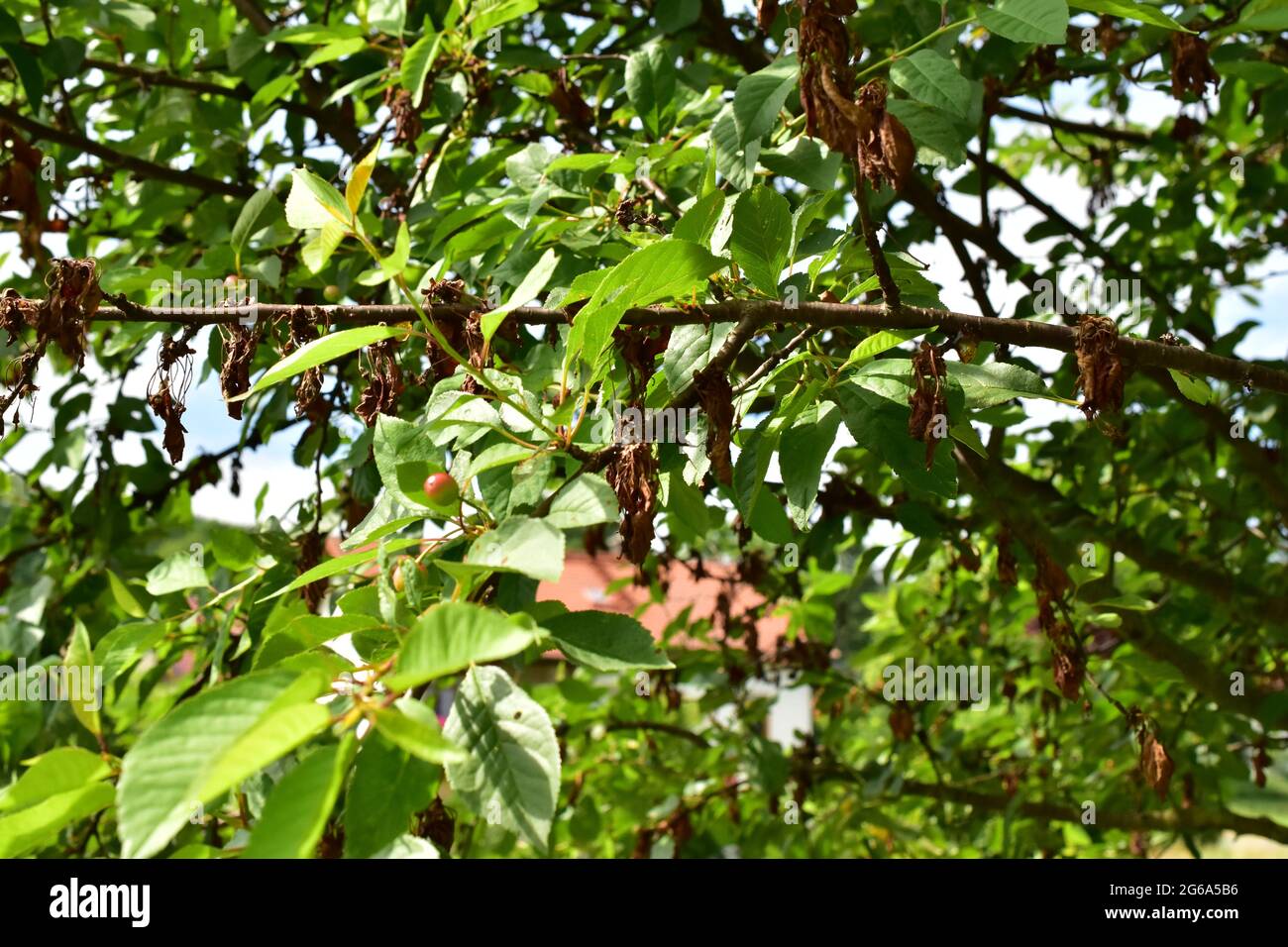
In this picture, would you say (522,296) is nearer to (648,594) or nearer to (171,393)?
(171,393)

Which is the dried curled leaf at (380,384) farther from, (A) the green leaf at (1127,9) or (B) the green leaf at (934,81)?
(A) the green leaf at (1127,9)

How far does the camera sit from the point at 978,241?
2.48 m

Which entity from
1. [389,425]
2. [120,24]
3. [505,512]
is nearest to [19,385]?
[389,425]

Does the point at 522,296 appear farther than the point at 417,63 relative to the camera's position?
No

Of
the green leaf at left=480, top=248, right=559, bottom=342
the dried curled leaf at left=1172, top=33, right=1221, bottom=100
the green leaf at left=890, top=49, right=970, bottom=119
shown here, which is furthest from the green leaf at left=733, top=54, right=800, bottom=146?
the dried curled leaf at left=1172, top=33, right=1221, bottom=100

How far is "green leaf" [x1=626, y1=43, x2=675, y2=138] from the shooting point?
5.52 ft

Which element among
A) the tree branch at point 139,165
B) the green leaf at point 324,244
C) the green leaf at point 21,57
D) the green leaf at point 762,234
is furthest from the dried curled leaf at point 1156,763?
the green leaf at point 21,57

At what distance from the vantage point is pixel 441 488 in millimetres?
982

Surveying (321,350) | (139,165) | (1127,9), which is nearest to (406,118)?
(139,165)

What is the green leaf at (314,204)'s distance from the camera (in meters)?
0.95

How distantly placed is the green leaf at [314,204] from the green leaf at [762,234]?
0.38m

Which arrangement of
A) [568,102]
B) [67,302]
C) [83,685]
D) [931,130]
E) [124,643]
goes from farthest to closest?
[568,102] < [124,643] < [931,130] < [83,685] < [67,302]

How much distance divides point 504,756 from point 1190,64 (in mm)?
1648
